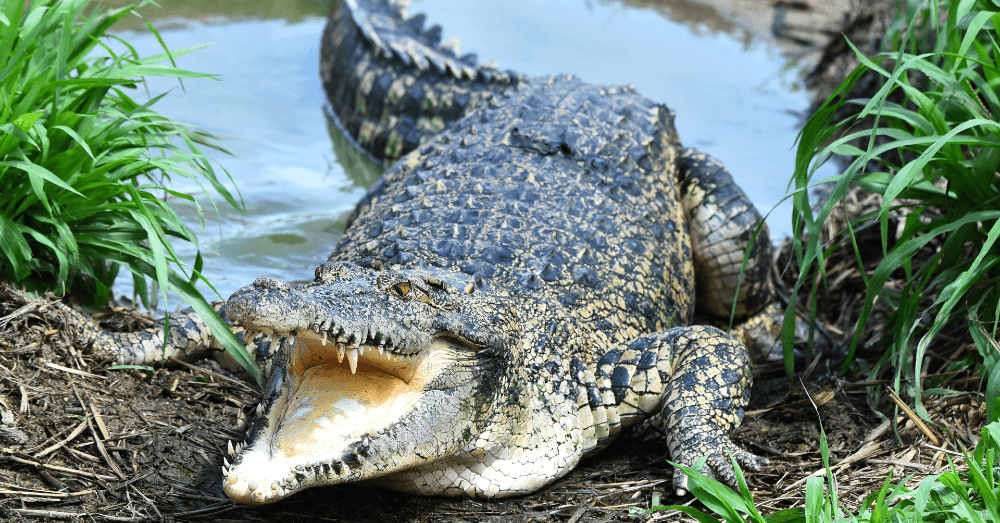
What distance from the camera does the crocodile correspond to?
2.17 m

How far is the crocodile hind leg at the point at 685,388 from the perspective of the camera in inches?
108

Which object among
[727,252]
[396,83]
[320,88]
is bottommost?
[727,252]

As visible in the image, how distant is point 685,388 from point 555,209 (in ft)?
3.21

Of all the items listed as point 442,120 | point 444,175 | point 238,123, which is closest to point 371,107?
point 442,120

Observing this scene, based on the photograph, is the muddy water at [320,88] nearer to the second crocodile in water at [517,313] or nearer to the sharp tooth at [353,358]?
the second crocodile in water at [517,313]

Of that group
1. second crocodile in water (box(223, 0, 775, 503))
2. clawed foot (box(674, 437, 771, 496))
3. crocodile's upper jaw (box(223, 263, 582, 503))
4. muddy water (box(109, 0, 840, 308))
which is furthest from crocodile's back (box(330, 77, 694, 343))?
muddy water (box(109, 0, 840, 308))

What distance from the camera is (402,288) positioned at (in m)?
2.31

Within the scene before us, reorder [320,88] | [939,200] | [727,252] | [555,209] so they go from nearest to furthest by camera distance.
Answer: [939,200]
[555,209]
[727,252]
[320,88]

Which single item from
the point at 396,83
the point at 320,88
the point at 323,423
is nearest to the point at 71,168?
the point at 323,423

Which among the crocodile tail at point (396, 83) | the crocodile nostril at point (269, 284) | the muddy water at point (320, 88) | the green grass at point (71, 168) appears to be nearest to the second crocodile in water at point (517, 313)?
the crocodile nostril at point (269, 284)

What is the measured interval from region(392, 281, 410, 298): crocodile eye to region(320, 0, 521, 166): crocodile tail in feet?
11.5

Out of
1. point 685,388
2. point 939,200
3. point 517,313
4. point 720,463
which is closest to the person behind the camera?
point 720,463

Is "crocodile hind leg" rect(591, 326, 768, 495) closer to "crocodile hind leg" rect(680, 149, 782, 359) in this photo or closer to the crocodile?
the crocodile

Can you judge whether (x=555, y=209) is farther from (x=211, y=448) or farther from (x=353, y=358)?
(x=211, y=448)
